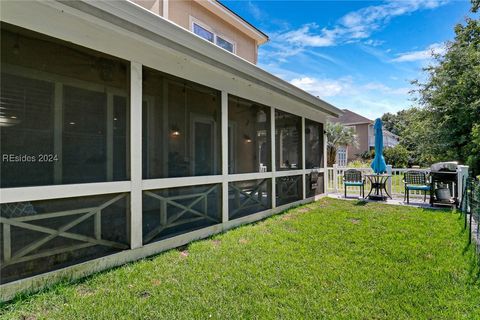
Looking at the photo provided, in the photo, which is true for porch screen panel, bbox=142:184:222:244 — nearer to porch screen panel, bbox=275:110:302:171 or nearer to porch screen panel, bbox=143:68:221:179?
porch screen panel, bbox=143:68:221:179

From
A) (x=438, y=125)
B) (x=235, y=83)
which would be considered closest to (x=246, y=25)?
(x=235, y=83)

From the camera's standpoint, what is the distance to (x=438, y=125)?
14203 millimetres

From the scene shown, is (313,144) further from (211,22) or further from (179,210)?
(179,210)

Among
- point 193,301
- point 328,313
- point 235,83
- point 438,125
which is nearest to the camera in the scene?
point 328,313

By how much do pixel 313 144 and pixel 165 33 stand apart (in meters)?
6.78

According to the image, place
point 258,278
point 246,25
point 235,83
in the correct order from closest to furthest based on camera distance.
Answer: point 258,278 → point 235,83 → point 246,25

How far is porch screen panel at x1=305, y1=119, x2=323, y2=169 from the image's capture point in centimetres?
859

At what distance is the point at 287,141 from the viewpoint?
756 cm

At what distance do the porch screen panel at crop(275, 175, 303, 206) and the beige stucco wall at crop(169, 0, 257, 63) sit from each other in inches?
189

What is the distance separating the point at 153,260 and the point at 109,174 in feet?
4.45

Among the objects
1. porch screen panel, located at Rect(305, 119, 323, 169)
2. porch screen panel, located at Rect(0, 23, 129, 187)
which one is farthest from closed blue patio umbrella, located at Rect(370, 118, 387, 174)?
porch screen panel, located at Rect(0, 23, 129, 187)

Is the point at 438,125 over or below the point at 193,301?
over

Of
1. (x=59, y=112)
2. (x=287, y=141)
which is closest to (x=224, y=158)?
(x=59, y=112)

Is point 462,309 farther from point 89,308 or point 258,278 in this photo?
point 89,308
